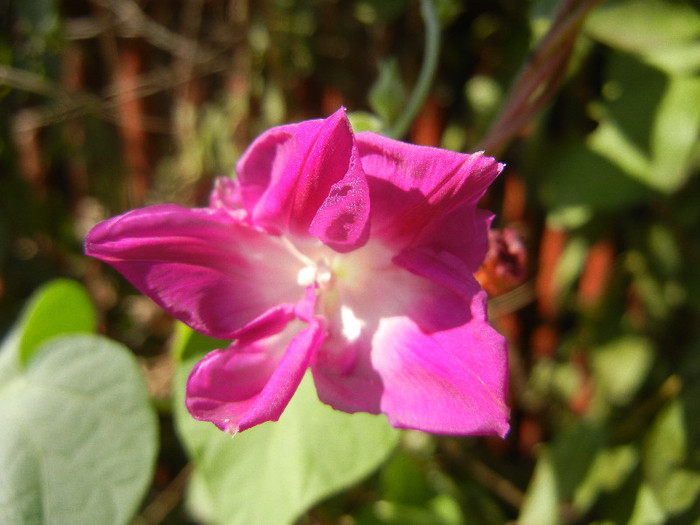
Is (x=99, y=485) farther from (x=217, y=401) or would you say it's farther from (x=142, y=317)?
(x=142, y=317)

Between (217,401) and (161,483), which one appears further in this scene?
(161,483)

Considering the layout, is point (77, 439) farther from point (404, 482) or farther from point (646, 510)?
point (646, 510)

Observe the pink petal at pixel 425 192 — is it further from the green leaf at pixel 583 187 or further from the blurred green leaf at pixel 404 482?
the blurred green leaf at pixel 404 482

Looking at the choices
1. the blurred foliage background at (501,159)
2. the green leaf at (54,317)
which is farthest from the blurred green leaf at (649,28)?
the green leaf at (54,317)

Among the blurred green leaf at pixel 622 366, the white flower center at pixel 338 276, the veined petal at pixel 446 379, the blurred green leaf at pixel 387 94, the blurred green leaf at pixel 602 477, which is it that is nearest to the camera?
the veined petal at pixel 446 379

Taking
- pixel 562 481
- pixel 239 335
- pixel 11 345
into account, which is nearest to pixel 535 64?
pixel 239 335

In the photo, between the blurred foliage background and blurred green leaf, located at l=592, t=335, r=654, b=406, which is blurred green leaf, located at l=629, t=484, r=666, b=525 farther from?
A: blurred green leaf, located at l=592, t=335, r=654, b=406
